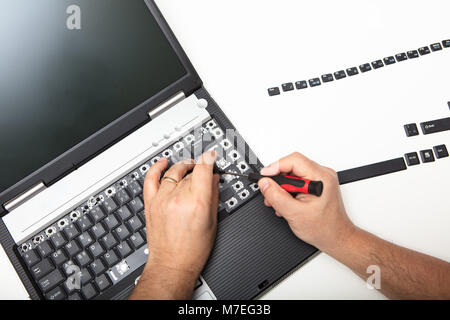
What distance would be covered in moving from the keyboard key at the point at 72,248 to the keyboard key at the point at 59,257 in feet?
0.04

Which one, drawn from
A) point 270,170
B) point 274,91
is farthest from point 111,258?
point 274,91

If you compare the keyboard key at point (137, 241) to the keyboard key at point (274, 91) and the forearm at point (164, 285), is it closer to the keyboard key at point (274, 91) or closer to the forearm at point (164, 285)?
the forearm at point (164, 285)

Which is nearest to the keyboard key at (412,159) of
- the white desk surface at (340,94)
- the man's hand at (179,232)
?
the white desk surface at (340,94)

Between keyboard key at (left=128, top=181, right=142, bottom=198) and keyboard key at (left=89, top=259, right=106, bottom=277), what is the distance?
0.14 m

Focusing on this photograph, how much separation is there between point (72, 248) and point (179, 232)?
22 centimetres

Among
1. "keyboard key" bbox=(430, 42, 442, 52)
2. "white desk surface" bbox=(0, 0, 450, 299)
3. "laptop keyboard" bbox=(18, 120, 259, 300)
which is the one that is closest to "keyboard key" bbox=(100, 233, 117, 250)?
"laptop keyboard" bbox=(18, 120, 259, 300)

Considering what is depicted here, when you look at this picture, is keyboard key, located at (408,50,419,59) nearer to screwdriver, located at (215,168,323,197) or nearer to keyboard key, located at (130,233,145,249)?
screwdriver, located at (215,168,323,197)

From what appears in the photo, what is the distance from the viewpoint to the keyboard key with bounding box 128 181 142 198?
715 millimetres

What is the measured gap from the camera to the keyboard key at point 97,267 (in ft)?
2.21

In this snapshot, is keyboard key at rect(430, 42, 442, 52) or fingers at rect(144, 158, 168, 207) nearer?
fingers at rect(144, 158, 168, 207)

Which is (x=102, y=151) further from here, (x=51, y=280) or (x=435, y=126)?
Answer: (x=435, y=126)

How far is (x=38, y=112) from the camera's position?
2.15ft
